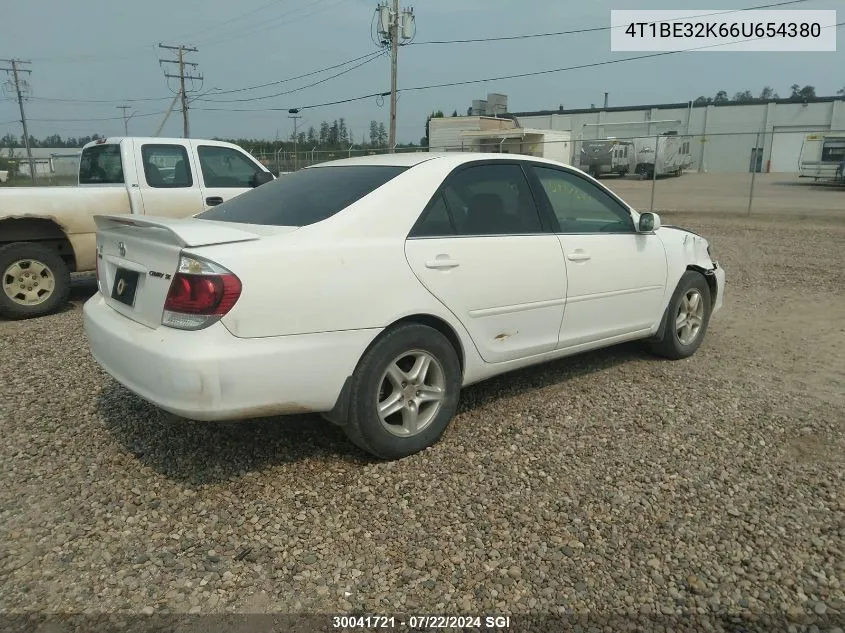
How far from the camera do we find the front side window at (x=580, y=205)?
13.5 feet

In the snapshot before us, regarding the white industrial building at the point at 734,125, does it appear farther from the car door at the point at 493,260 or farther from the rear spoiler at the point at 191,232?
the rear spoiler at the point at 191,232

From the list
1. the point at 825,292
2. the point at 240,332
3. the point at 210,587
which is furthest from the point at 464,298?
the point at 825,292

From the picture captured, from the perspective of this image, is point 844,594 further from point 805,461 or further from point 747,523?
point 805,461

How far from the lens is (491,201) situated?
147 inches

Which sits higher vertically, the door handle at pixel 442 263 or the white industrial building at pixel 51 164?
the white industrial building at pixel 51 164

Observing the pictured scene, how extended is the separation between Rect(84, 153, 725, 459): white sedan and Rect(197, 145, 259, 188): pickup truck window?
4.25 meters

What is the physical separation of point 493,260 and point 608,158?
123ft

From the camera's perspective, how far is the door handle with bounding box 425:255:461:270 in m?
3.28

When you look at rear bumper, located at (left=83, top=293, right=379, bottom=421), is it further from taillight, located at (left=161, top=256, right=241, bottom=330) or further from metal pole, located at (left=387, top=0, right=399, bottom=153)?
metal pole, located at (left=387, top=0, right=399, bottom=153)

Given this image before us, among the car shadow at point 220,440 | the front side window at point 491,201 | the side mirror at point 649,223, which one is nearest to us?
the car shadow at point 220,440

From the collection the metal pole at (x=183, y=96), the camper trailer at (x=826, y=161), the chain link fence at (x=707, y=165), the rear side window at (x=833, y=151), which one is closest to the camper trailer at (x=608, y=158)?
the chain link fence at (x=707, y=165)

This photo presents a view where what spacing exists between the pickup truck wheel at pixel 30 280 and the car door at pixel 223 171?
72.2 inches

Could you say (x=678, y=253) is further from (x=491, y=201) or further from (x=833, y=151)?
(x=833, y=151)

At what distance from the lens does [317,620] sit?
2238 mm
